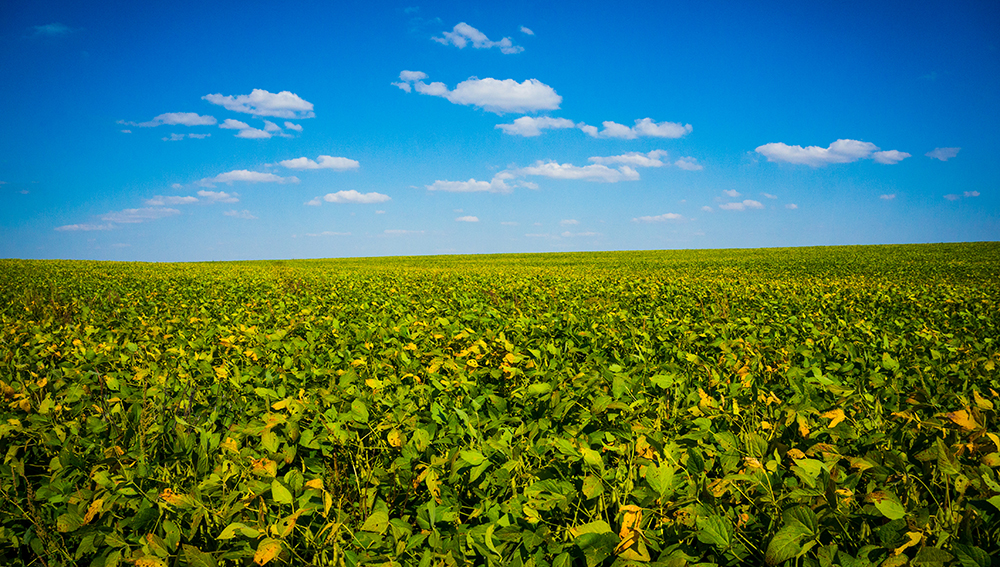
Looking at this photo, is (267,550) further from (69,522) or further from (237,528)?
(69,522)

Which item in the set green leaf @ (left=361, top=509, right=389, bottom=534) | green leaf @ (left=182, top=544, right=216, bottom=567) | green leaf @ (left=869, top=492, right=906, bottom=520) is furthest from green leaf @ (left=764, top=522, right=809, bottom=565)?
green leaf @ (left=182, top=544, right=216, bottom=567)

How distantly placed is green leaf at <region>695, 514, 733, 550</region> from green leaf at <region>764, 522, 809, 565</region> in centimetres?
13

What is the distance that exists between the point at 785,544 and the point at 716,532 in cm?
21

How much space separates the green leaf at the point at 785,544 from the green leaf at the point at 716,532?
0.43ft

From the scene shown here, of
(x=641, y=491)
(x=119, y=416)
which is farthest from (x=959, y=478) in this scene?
(x=119, y=416)

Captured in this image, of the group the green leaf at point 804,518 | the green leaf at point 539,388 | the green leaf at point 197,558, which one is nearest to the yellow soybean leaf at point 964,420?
the green leaf at point 804,518

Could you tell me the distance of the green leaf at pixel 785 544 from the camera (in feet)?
4.73

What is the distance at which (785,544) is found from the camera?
57.6 inches

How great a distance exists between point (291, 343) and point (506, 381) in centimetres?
207

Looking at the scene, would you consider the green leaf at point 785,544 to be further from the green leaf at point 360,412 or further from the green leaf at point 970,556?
the green leaf at point 360,412

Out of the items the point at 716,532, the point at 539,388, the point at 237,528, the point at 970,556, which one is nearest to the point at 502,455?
the point at 539,388

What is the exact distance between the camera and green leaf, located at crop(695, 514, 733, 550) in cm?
156

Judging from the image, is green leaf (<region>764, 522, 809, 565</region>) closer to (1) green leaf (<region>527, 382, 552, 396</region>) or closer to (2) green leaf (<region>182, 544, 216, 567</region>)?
(1) green leaf (<region>527, 382, 552, 396</region>)

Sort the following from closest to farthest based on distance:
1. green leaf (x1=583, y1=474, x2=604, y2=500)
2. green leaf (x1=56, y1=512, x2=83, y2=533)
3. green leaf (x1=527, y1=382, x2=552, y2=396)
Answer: green leaf (x1=583, y1=474, x2=604, y2=500), green leaf (x1=56, y1=512, x2=83, y2=533), green leaf (x1=527, y1=382, x2=552, y2=396)
